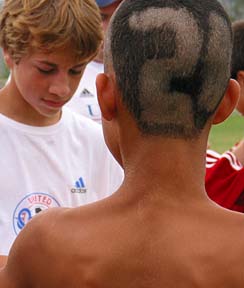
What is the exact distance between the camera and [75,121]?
4.41 metres

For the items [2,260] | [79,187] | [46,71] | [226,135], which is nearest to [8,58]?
[46,71]

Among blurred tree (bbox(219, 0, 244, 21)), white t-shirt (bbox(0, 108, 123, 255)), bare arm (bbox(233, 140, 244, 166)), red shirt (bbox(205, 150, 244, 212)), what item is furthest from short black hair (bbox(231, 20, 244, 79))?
blurred tree (bbox(219, 0, 244, 21))

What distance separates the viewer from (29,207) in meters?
4.12

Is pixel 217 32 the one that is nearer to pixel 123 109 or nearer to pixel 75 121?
pixel 123 109

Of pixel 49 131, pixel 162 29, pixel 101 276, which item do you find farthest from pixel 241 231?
pixel 49 131

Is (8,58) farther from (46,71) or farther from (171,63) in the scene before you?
(171,63)

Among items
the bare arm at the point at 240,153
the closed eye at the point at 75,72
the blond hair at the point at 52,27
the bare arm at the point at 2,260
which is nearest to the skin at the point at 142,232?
the bare arm at the point at 2,260

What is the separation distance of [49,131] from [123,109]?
63.1 inches

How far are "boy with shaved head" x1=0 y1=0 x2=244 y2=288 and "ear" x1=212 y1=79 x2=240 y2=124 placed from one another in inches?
2.1

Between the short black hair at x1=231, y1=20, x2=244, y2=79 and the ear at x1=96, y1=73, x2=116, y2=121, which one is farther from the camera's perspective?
the short black hair at x1=231, y1=20, x2=244, y2=79

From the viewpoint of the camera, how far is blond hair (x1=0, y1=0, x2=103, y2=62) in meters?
4.28

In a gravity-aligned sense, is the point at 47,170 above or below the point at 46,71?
below

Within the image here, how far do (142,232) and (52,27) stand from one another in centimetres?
180

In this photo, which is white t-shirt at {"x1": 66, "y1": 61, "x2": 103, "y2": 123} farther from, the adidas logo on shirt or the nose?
the adidas logo on shirt
